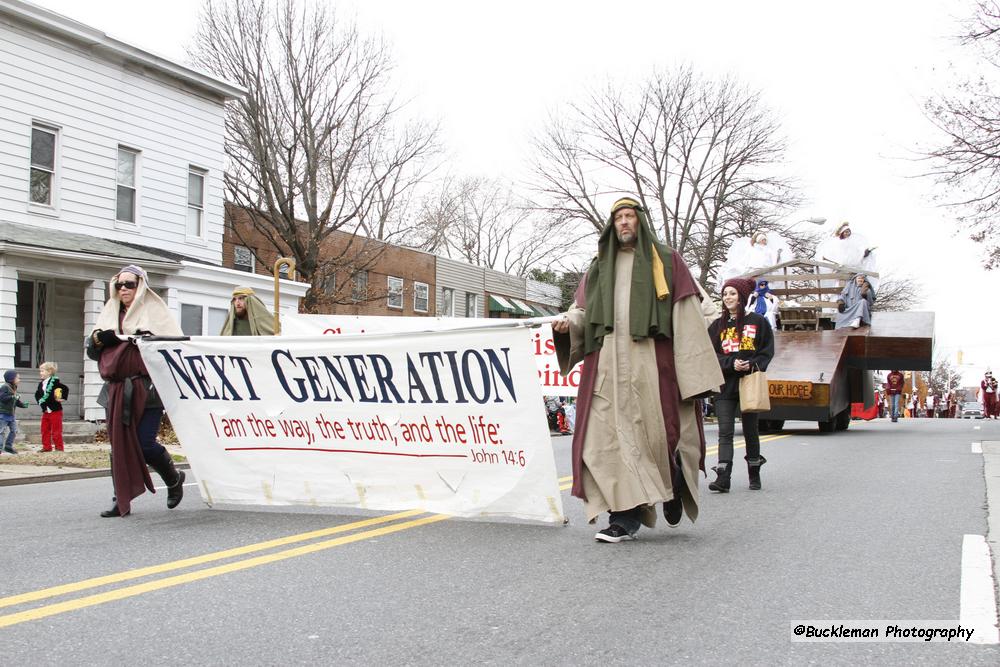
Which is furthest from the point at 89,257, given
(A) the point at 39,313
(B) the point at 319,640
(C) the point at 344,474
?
(B) the point at 319,640

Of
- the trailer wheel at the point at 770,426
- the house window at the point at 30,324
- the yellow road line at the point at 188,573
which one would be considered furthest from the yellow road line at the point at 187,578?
the house window at the point at 30,324

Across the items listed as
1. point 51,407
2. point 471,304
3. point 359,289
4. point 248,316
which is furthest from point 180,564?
point 471,304

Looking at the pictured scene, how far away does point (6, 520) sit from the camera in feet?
23.4

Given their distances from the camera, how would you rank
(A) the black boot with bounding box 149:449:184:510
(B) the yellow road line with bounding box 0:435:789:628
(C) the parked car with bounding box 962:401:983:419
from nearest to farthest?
(B) the yellow road line with bounding box 0:435:789:628, (A) the black boot with bounding box 149:449:184:510, (C) the parked car with bounding box 962:401:983:419

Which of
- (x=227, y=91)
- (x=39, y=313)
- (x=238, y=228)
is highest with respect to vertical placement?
(x=227, y=91)

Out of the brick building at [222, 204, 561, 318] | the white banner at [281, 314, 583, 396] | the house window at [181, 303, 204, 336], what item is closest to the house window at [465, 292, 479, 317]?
the brick building at [222, 204, 561, 318]

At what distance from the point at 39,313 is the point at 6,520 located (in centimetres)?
1221

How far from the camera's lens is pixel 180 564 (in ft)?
17.0

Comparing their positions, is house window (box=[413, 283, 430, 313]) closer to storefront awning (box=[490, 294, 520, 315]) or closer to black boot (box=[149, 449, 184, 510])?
storefront awning (box=[490, 294, 520, 315])

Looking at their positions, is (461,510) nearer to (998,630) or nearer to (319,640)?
(319,640)

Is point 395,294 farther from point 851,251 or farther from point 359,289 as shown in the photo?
point 851,251

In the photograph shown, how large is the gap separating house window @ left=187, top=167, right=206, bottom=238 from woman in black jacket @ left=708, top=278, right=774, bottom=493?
16026 millimetres

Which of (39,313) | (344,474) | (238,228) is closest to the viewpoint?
(344,474)

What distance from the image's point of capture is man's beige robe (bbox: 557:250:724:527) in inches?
221
